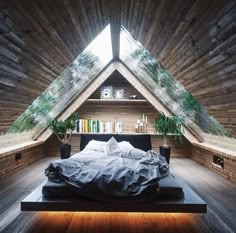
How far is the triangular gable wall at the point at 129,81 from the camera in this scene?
595cm

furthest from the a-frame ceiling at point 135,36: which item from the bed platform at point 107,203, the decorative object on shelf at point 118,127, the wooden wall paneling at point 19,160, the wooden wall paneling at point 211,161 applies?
the decorative object on shelf at point 118,127

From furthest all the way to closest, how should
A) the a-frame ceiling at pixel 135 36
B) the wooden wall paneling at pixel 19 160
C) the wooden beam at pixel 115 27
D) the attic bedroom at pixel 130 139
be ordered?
the wooden wall paneling at pixel 19 160 < the wooden beam at pixel 115 27 < the attic bedroom at pixel 130 139 < the a-frame ceiling at pixel 135 36

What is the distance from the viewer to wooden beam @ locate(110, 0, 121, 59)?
2963 millimetres

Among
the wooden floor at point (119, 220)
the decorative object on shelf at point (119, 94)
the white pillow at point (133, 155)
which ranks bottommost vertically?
the wooden floor at point (119, 220)

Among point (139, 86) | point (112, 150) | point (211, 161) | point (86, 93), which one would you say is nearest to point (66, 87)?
point (86, 93)

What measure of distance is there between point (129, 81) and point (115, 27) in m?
2.28

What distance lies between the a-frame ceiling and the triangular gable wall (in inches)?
73.4

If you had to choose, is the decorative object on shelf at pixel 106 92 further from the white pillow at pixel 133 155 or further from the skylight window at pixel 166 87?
the white pillow at pixel 133 155

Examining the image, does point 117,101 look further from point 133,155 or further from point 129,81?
point 133,155

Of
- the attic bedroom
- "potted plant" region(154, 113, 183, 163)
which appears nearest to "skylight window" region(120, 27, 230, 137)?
the attic bedroom

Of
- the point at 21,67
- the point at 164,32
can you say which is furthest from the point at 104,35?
the point at 21,67

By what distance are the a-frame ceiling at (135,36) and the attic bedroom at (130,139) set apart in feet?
0.05

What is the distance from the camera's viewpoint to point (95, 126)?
6234mm

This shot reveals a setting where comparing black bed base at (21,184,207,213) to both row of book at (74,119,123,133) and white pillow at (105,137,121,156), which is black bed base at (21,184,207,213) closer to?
white pillow at (105,137,121,156)
